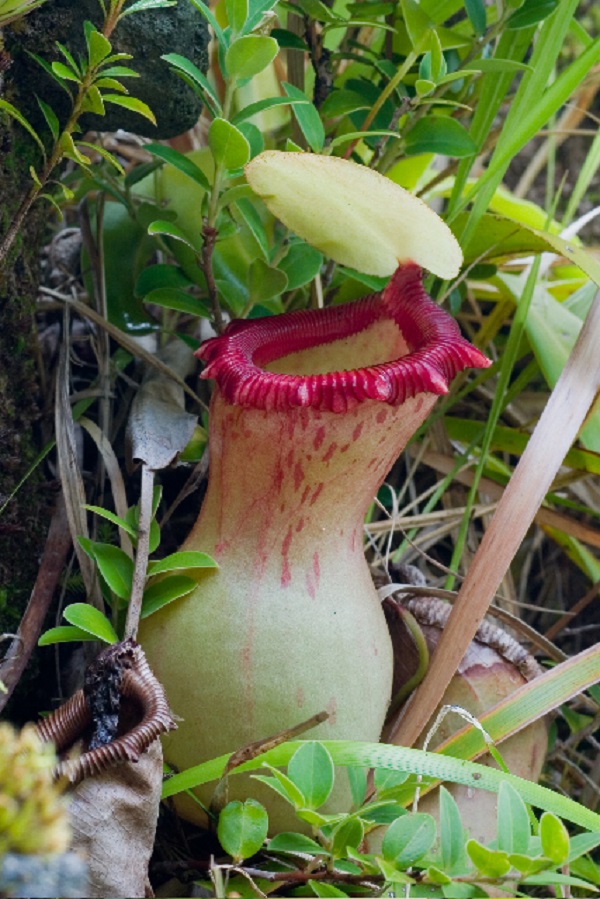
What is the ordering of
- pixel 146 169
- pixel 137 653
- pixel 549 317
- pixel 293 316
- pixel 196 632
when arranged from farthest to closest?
pixel 549 317, pixel 146 169, pixel 293 316, pixel 196 632, pixel 137 653

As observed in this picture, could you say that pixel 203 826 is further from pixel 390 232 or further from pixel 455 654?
pixel 390 232

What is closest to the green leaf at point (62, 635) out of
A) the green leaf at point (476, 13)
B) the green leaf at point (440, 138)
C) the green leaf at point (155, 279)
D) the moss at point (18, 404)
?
the moss at point (18, 404)

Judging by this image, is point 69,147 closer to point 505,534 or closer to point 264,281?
point 264,281

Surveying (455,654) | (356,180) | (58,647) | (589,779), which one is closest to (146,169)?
(356,180)

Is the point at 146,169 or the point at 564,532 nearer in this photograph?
the point at 146,169

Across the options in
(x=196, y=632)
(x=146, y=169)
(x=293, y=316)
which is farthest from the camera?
(x=146, y=169)

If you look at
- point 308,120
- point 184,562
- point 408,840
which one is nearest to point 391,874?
point 408,840
